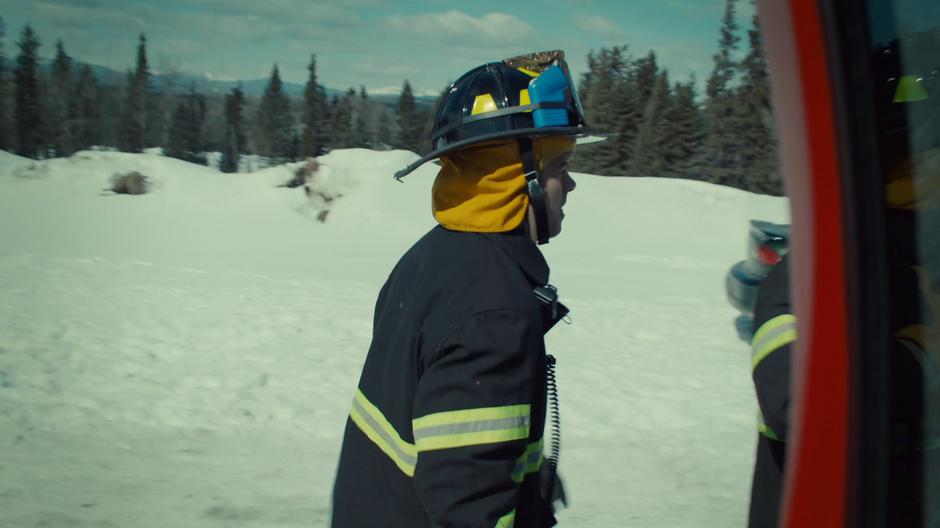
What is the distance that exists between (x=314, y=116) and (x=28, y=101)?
21.6m

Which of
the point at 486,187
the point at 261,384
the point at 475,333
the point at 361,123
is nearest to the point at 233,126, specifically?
the point at 361,123

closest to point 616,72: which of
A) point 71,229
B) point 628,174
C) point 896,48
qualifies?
point 628,174

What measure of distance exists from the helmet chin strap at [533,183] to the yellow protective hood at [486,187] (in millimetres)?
12

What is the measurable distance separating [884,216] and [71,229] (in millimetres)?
17593

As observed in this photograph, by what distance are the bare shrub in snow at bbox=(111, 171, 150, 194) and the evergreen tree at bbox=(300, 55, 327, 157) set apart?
48929 mm

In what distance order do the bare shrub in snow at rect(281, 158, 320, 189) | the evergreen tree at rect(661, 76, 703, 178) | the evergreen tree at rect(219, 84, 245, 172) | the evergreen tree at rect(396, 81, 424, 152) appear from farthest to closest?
the evergreen tree at rect(219, 84, 245, 172)
the evergreen tree at rect(396, 81, 424, 152)
the evergreen tree at rect(661, 76, 703, 178)
the bare shrub in snow at rect(281, 158, 320, 189)

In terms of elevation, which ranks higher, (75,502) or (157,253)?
(157,253)

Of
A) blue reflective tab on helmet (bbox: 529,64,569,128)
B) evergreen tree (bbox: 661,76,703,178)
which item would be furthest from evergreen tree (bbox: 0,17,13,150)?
blue reflective tab on helmet (bbox: 529,64,569,128)

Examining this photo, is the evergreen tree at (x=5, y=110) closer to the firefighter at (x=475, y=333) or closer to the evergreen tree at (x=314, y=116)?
the evergreen tree at (x=314, y=116)

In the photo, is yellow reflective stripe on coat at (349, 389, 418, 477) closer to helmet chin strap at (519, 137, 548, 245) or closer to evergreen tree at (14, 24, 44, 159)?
helmet chin strap at (519, 137, 548, 245)

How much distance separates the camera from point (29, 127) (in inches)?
2372

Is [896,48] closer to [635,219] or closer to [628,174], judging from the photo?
[635,219]

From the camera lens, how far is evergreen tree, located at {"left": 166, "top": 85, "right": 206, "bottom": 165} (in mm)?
74062

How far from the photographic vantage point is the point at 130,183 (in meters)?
22.7
